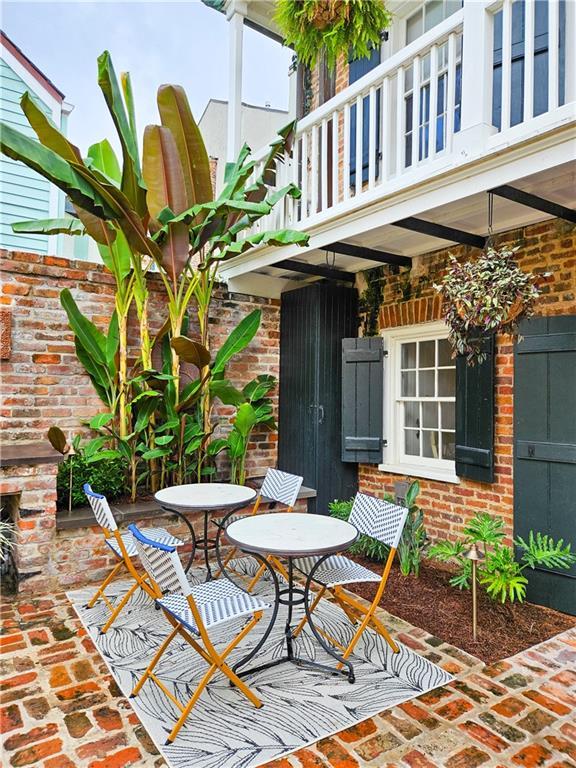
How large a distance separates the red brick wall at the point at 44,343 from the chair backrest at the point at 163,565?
2751mm

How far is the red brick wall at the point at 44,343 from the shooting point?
14.6 ft

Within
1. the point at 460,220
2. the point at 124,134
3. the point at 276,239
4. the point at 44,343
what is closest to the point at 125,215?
the point at 124,134

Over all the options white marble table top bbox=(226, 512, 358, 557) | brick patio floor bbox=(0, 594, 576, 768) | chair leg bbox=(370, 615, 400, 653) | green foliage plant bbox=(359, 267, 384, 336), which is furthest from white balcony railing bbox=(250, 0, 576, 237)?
brick patio floor bbox=(0, 594, 576, 768)

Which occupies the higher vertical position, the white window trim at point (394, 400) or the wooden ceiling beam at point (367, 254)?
the wooden ceiling beam at point (367, 254)

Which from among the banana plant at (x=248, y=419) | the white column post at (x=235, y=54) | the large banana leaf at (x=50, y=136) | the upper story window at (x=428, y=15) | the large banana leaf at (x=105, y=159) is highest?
the upper story window at (x=428, y=15)

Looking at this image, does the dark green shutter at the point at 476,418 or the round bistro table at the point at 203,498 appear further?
the dark green shutter at the point at 476,418

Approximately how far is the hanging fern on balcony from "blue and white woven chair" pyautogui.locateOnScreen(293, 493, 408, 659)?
334cm

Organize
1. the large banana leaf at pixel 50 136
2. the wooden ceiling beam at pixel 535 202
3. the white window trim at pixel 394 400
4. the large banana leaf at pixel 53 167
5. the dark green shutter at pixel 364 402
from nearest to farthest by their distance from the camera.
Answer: the wooden ceiling beam at pixel 535 202 < the large banana leaf at pixel 53 167 < the large banana leaf at pixel 50 136 < the white window trim at pixel 394 400 < the dark green shutter at pixel 364 402

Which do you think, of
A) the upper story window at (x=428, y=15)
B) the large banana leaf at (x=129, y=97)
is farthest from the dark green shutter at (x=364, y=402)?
the upper story window at (x=428, y=15)

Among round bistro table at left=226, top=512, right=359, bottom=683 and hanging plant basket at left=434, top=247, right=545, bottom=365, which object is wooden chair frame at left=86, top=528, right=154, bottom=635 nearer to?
round bistro table at left=226, top=512, right=359, bottom=683

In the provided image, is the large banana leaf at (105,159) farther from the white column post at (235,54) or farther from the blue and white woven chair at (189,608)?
the blue and white woven chair at (189,608)

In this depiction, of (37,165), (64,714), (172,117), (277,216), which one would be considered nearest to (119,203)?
(37,165)

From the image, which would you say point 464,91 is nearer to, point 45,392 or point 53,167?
point 53,167

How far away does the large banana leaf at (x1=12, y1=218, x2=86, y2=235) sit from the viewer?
14.4ft
